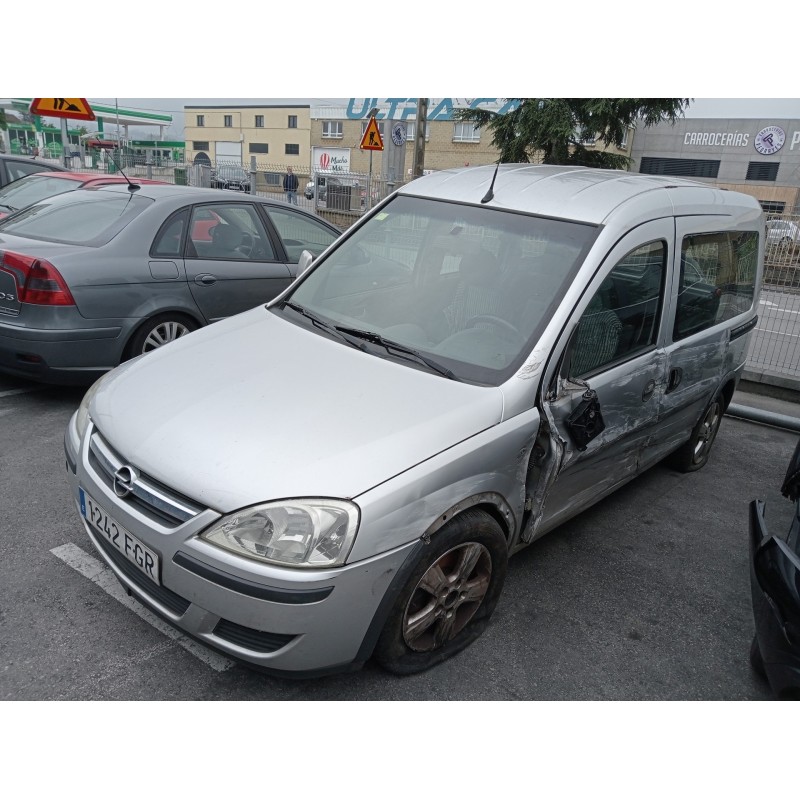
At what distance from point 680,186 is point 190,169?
1577cm

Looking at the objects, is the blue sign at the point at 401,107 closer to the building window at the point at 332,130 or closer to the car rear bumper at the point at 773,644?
the building window at the point at 332,130

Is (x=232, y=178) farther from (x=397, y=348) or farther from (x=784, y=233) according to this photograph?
(x=397, y=348)

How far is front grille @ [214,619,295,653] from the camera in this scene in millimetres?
2162

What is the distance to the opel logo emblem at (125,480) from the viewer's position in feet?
7.68

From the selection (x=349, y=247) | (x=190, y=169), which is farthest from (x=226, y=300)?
(x=190, y=169)

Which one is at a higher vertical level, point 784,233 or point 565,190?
point 565,190

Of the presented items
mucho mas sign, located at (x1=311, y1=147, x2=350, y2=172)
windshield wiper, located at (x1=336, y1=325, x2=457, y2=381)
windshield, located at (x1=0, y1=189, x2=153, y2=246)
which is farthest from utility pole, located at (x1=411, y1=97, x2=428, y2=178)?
mucho mas sign, located at (x1=311, y1=147, x2=350, y2=172)

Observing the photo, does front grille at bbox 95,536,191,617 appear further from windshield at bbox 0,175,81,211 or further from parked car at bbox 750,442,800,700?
windshield at bbox 0,175,81,211

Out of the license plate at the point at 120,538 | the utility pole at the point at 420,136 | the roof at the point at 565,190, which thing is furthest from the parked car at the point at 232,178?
the license plate at the point at 120,538

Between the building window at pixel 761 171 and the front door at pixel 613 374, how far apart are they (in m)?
48.2

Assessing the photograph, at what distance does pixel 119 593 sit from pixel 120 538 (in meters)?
0.68

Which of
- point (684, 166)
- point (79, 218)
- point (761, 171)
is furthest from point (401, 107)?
point (79, 218)

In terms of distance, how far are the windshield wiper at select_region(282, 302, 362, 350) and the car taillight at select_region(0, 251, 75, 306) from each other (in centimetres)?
198

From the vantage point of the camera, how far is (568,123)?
1584 centimetres
